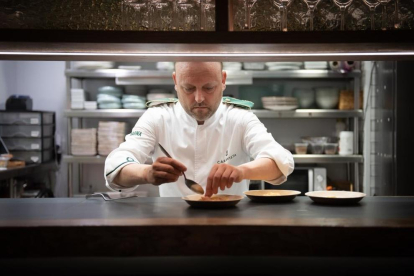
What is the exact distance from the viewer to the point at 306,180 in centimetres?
445

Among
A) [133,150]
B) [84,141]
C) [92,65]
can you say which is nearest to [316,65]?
[92,65]

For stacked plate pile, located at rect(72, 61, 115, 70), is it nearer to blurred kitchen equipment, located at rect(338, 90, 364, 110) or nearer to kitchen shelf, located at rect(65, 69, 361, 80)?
kitchen shelf, located at rect(65, 69, 361, 80)

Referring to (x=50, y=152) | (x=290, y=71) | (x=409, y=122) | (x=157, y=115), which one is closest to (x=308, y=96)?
(x=290, y=71)

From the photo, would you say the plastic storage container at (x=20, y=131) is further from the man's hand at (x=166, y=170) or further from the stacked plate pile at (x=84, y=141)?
the man's hand at (x=166, y=170)

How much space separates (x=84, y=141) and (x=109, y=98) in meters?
0.50

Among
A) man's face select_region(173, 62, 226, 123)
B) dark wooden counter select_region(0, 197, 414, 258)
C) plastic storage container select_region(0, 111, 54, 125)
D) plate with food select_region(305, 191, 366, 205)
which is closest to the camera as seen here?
dark wooden counter select_region(0, 197, 414, 258)

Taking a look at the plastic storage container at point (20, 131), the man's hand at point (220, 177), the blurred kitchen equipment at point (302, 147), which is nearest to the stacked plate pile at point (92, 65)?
the plastic storage container at point (20, 131)

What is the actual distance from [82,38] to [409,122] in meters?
2.54

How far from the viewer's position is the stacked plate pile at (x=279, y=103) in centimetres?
446

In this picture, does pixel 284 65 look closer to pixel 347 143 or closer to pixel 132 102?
pixel 347 143

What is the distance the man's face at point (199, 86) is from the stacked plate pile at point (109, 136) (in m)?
2.20

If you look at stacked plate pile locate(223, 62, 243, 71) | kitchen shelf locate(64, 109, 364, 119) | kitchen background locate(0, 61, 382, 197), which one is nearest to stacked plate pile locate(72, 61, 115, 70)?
kitchen background locate(0, 61, 382, 197)

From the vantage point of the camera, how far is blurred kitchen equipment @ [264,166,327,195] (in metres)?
4.43

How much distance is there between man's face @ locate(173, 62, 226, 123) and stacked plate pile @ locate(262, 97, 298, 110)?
201 centimetres
